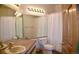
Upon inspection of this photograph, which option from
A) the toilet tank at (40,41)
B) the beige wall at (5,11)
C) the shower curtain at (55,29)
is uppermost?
the beige wall at (5,11)

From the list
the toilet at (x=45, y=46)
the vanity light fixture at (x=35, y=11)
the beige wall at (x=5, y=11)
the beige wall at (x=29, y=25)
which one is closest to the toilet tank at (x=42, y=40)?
the toilet at (x=45, y=46)

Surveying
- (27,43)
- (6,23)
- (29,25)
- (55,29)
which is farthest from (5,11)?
(55,29)

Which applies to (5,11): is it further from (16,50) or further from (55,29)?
(55,29)

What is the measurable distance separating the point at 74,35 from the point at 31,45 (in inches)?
20.1

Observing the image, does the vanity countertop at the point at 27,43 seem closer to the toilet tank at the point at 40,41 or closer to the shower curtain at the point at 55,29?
the toilet tank at the point at 40,41

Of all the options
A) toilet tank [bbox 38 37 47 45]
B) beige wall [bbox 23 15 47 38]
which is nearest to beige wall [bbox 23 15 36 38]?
beige wall [bbox 23 15 47 38]

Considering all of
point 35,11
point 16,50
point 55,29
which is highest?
point 35,11

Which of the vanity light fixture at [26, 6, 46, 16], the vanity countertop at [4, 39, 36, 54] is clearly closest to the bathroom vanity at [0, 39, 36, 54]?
the vanity countertop at [4, 39, 36, 54]

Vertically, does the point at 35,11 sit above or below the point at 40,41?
above

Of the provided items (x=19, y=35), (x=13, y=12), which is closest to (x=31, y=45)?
(x=19, y=35)

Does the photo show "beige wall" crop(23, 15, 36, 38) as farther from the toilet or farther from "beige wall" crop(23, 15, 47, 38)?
the toilet

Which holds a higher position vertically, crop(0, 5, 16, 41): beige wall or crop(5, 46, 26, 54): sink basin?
crop(0, 5, 16, 41): beige wall

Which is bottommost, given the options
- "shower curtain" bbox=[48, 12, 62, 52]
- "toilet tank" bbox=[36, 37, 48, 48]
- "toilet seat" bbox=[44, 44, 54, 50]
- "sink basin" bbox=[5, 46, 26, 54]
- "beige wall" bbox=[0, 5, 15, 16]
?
"sink basin" bbox=[5, 46, 26, 54]
